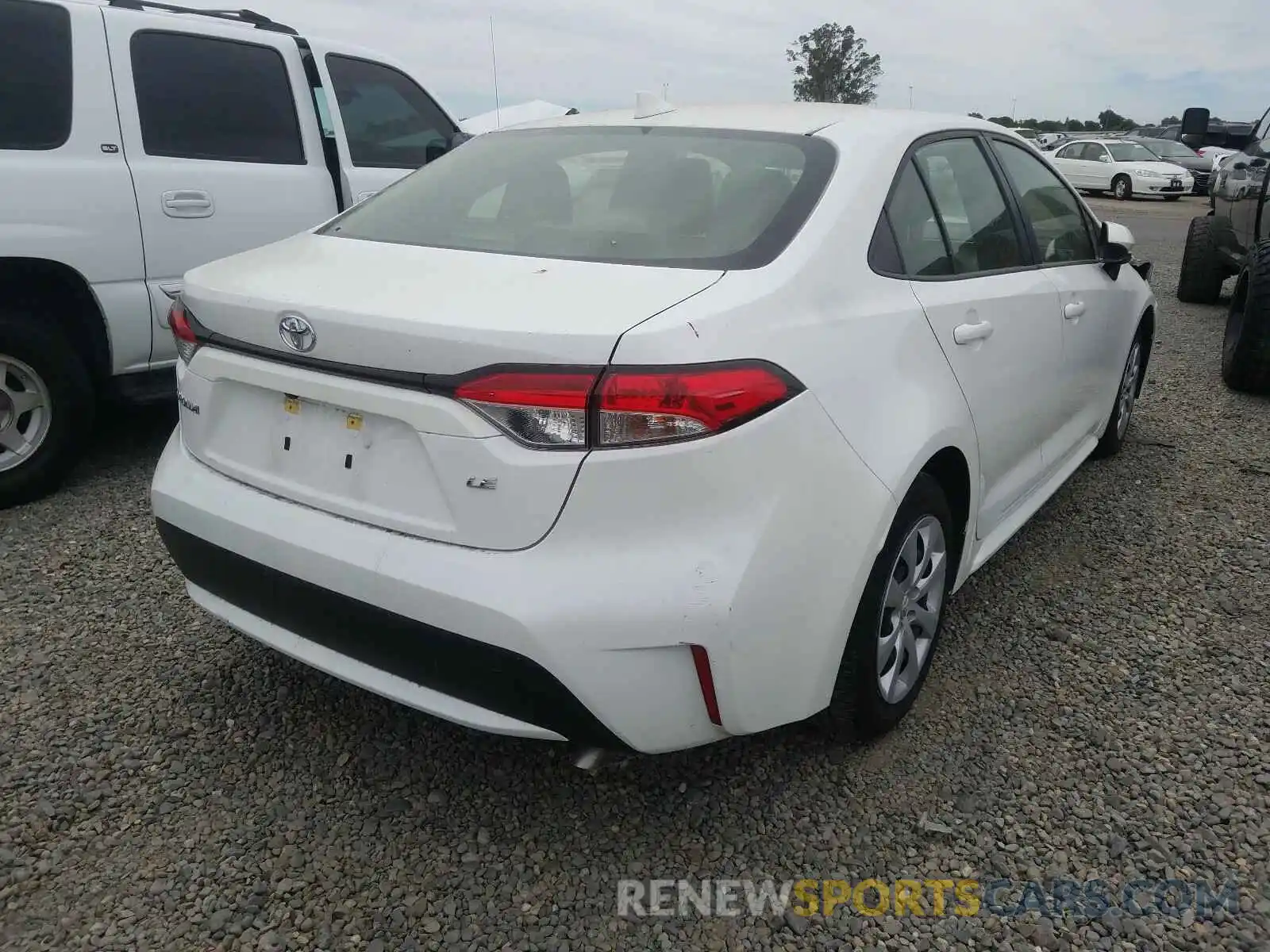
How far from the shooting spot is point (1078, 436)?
3777mm

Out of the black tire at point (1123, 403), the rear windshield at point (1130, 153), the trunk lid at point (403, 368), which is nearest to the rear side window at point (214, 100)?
the trunk lid at point (403, 368)

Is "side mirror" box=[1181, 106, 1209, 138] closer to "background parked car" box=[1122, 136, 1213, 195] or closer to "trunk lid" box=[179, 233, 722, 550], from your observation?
"trunk lid" box=[179, 233, 722, 550]

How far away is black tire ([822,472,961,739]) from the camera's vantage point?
2162mm

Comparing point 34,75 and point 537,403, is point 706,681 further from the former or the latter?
point 34,75

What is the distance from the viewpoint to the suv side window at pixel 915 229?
240 centimetres

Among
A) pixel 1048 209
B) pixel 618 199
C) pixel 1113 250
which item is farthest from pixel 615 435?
pixel 1113 250

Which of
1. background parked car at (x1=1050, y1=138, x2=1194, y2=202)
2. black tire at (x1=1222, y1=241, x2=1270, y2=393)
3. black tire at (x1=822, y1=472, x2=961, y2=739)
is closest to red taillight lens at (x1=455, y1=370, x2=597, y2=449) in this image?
black tire at (x1=822, y1=472, x2=961, y2=739)

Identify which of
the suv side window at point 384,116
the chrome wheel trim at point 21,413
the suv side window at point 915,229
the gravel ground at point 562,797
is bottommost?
the gravel ground at point 562,797

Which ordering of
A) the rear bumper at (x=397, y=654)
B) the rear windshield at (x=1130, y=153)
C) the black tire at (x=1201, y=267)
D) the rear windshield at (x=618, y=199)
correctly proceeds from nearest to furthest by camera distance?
the rear bumper at (x=397, y=654) → the rear windshield at (x=618, y=199) → the black tire at (x=1201, y=267) → the rear windshield at (x=1130, y=153)

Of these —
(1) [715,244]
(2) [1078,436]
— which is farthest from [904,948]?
(2) [1078,436]

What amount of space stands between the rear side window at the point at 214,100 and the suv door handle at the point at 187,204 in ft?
0.54

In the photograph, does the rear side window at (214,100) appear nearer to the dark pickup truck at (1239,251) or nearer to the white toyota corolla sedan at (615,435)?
the white toyota corolla sedan at (615,435)

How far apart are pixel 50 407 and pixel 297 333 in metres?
2.36

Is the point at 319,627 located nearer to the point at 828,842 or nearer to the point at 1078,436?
the point at 828,842
